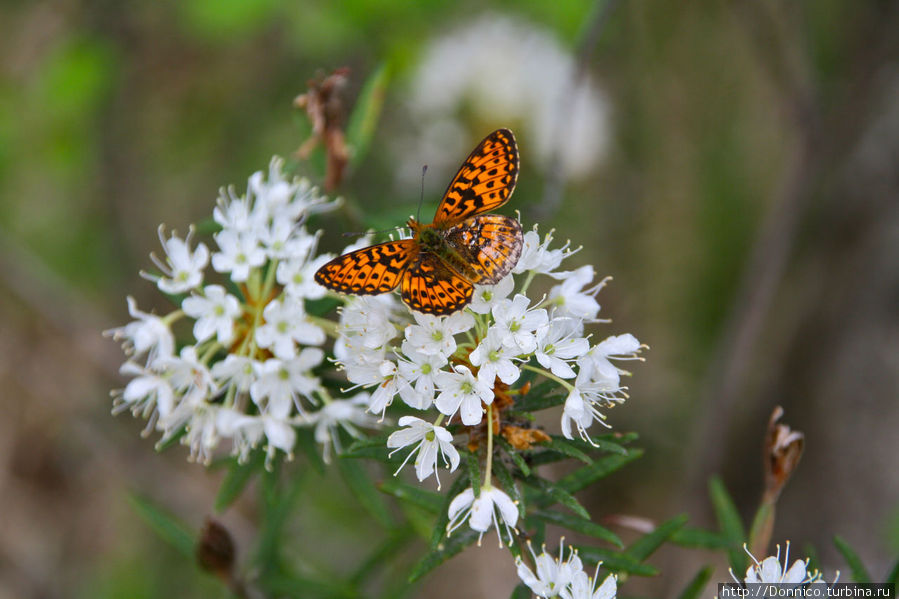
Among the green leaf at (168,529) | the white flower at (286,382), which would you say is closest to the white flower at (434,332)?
the white flower at (286,382)

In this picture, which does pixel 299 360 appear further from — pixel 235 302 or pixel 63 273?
pixel 63 273

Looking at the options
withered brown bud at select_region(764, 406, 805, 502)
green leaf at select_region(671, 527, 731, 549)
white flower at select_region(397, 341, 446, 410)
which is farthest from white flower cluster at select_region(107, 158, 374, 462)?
withered brown bud at select_region(764, 406, 805, 502)

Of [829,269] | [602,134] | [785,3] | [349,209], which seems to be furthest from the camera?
[602,134]

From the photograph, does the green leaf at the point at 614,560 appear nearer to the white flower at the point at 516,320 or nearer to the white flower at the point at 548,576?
the white flower at the point at 548,576

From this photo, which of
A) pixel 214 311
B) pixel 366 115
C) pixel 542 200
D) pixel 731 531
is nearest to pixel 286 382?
pixel 214 311

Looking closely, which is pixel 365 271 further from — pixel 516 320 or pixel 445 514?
pixel 445 514

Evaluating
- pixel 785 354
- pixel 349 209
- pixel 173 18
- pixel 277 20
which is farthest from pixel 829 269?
pixel 173 18
